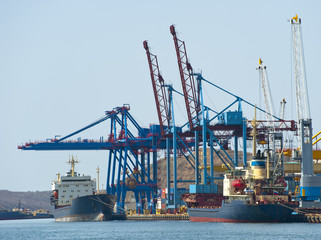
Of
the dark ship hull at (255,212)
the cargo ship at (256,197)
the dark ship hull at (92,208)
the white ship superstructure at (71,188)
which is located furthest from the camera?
the white ship superstructure at (71,188)

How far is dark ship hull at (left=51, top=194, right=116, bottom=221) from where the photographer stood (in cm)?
13512

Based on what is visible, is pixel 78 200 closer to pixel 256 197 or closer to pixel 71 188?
pixel 71 188

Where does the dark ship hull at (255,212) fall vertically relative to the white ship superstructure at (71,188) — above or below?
below

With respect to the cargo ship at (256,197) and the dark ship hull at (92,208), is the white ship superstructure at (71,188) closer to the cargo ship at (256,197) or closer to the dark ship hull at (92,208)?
the dark ship hull at (92,208)

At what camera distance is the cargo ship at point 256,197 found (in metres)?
95.0

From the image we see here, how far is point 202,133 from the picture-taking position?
12638 centimetres

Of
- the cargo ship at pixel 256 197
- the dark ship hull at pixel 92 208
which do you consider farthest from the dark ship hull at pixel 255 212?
the dark ship hull at pixel 92 208

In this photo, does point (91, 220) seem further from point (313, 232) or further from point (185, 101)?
point (313, 232)

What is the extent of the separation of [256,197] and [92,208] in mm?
47483

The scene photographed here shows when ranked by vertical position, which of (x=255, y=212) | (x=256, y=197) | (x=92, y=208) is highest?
(x=256, y=197)

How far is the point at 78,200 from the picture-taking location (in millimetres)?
136500

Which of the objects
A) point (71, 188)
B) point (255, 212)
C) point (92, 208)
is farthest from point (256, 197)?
point (71, 188)

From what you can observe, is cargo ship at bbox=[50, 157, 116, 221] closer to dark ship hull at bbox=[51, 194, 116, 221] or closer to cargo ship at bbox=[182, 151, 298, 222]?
dark ship hull at bbox=[51, 194, 116, 221]

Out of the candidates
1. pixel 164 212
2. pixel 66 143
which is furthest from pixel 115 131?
pixel 164 212
